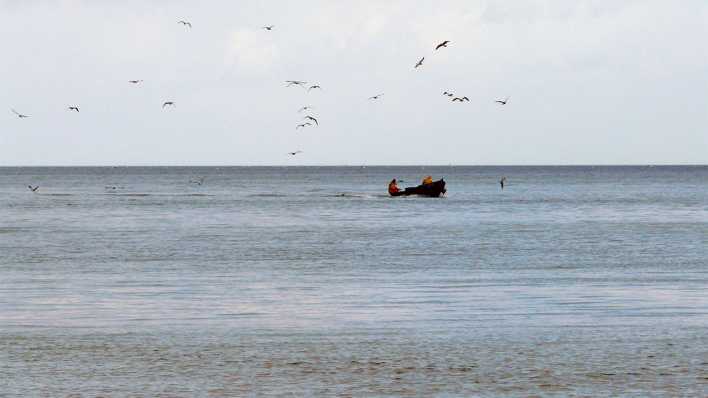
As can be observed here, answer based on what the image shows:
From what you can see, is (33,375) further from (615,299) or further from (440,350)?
(615,299)

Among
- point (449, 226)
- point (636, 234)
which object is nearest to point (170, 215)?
point (449, 226)

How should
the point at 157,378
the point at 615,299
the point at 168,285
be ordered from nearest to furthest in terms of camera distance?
the point at 157,378
the point at 615,299
the point at 168,285

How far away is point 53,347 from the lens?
2322 cm

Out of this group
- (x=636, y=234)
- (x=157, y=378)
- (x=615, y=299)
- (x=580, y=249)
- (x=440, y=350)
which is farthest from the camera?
(x=636, y=234)

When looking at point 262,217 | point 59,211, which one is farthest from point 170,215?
point 59,211

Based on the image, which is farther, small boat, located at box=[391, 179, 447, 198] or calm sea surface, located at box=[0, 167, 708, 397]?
small boat, located at box=[391, 179, 447, 198]

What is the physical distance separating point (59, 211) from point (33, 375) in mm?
89432

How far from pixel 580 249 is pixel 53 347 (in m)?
36.6

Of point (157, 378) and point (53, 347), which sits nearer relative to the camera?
point (157, 378)

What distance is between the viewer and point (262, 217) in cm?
9388

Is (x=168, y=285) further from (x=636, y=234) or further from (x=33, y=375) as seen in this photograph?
(x=636, y=234)

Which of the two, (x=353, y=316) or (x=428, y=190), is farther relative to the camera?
(x=428, y=190)

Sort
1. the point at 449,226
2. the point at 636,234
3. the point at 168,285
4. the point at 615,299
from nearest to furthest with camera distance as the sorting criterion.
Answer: the point at 615,299 < the point at 168,285 < the point at 636,234 < the point at 449,226

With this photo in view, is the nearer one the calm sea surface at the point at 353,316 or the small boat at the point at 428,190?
the calm sea surface at the point at 353,316
